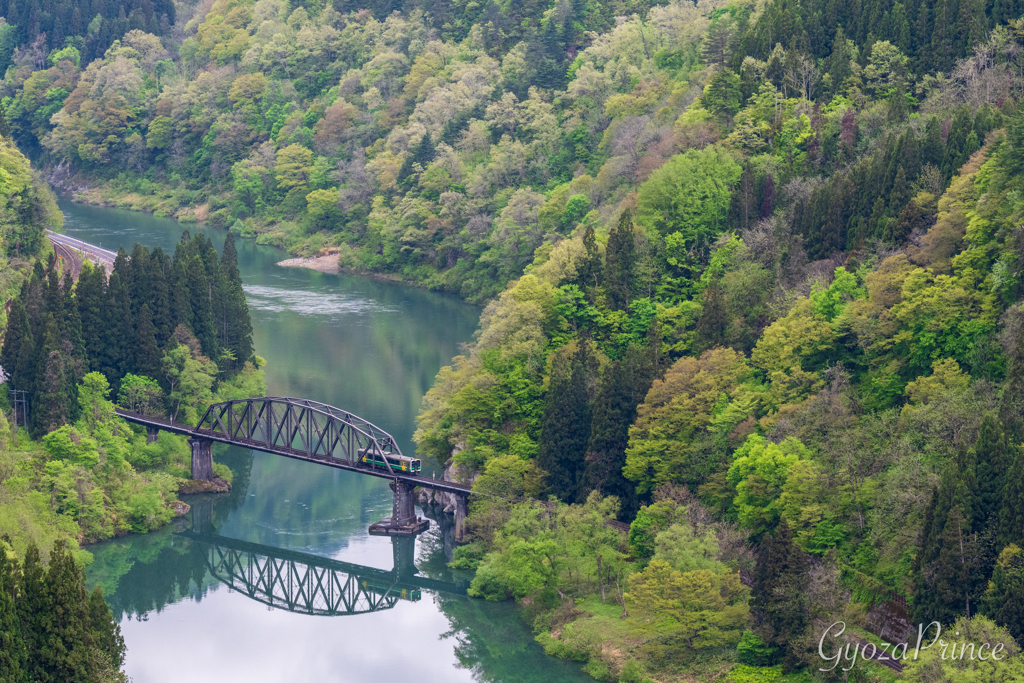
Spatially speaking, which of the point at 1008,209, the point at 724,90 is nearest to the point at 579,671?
the point at 1008,209

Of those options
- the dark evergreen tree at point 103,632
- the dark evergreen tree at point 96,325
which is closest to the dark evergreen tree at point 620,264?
the dark evergreen tree at point 96,325

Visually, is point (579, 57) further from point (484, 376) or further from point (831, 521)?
point (831, 521)

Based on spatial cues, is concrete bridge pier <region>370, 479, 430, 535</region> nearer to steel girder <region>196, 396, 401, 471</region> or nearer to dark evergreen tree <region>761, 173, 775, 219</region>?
steel girder <region>196, 396, 401, 471</region>

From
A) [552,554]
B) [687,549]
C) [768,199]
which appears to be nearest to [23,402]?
[552,554]

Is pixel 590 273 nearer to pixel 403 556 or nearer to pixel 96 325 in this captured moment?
pixel 403 556

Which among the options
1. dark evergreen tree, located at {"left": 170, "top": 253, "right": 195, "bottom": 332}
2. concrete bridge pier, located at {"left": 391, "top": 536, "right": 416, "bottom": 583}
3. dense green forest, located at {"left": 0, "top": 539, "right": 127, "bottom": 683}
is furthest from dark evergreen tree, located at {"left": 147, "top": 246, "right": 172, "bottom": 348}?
dense green forest, located at {"left": 0, "top": 539, "right": 127, "bottom": 683}

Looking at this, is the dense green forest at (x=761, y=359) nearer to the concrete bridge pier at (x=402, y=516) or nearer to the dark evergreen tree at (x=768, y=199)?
the dark evergreen tree at (x=768, y=199)
